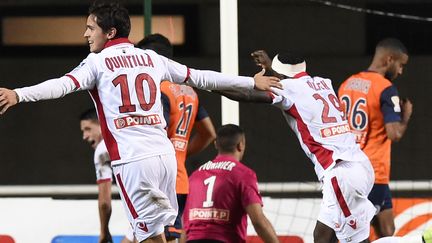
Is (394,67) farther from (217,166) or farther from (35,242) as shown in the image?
(35,242)

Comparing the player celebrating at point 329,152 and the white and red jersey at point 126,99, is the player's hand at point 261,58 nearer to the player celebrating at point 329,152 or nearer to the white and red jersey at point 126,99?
the player celebrating at point 329,152

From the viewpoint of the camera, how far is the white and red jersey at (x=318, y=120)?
9.45 m

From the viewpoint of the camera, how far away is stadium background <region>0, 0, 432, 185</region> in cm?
1322

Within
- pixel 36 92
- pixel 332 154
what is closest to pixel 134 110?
pixel 36 92

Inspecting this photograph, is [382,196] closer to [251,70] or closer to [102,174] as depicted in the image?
[102,174]

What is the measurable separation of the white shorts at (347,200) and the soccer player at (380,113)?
114 cm

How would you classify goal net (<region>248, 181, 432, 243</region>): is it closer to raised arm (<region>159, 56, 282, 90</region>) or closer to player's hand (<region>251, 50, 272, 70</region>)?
player's hand (<region>251, 50, 272, 70</region>)

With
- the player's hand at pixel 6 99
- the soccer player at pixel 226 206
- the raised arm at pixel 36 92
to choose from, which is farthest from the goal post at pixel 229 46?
the player's hand at pixel 6 99

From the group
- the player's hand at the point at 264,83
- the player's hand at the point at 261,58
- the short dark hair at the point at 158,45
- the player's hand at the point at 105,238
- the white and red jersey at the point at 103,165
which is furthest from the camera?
the white and red jersey at the point at 103,165

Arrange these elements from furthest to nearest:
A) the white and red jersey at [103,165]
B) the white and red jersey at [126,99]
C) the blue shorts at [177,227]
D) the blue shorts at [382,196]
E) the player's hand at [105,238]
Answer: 1. the blue shorts at [382,196]
2. the white and red jersey at [103,165]
3. the player's hand at [105,238]
4. the blue shorts at [177,227]
5. the white and red jersey at [126,99]

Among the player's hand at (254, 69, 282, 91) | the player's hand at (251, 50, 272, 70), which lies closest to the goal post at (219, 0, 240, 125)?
the player's hand at (251, 50, 272, 70)

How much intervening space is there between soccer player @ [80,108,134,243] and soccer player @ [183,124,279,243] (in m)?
0.97

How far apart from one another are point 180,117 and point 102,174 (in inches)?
32.0

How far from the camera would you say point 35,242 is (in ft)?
37.2
